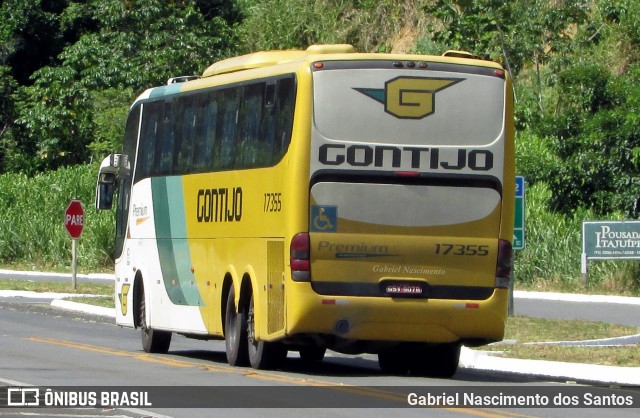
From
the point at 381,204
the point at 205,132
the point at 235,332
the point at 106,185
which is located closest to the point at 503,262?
the point at 381,204

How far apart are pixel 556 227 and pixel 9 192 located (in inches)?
838

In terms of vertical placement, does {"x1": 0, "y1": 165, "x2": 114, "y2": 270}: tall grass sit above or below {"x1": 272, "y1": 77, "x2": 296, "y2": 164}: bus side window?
below

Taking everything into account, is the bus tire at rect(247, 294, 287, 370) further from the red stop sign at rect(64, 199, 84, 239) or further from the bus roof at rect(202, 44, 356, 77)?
the red stop sign at rect(64, 199, 84, 239)

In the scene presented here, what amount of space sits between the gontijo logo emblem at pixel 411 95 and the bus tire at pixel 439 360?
110 inches

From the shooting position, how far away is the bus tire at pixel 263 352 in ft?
55.4

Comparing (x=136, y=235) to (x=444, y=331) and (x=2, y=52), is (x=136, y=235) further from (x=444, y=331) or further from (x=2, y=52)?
(x=2, y=52)

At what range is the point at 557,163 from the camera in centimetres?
3203

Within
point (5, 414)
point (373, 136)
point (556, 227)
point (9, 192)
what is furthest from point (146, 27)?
point (5, 414)

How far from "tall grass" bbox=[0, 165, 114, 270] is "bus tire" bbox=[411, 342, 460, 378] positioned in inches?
1089

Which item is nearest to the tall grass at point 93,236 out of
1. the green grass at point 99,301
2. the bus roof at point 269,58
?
the green grass at point 99,301

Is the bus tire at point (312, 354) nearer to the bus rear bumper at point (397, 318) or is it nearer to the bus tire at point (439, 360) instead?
the bus tire at point (439, 360)

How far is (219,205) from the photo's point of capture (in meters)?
18.3

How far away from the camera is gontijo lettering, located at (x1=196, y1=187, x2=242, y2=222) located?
17.7 meters

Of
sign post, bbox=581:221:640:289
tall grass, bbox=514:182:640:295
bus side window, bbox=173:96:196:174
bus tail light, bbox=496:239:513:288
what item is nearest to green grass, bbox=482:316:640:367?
bus tail light, bbox=496:239:513:288
